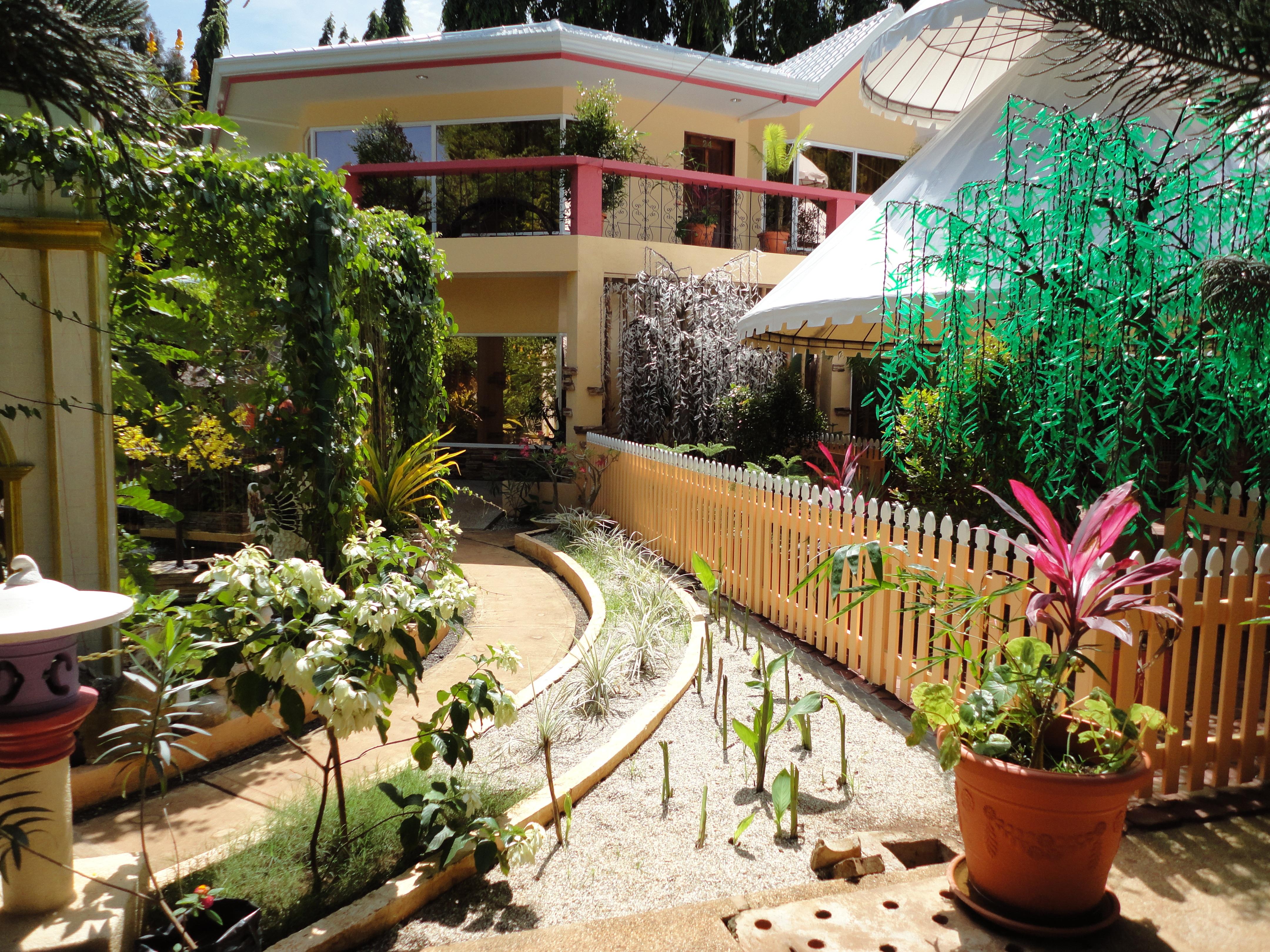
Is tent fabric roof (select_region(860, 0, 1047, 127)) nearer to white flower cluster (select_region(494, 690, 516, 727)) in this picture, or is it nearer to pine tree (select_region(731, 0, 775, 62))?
white flower cluster (select_region(494, 690, 516, 727))

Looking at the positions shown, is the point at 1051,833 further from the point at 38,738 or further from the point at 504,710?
the point at 38,738

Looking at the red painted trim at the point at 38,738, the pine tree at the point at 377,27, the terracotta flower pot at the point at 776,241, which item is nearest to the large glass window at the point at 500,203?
the terracotta flower pot at the point at 776,241

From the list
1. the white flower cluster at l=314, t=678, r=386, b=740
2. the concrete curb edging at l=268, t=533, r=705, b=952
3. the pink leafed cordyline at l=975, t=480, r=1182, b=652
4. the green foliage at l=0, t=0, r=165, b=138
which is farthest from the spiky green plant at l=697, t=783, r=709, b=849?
the green foliage at l=0, t=0, r=165, b=138

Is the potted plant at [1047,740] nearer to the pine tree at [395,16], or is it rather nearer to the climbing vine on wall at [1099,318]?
the climbing vine on wall at [1099,318]

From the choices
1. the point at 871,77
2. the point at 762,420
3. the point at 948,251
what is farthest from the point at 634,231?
the point at 948,251

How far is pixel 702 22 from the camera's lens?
76.1 feet

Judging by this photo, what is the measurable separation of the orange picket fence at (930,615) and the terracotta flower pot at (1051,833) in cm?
50

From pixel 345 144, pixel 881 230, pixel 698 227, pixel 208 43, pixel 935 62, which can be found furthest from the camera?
pixel 208 43

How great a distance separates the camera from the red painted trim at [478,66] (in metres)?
12.4

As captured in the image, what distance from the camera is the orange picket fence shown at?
3.66 metres

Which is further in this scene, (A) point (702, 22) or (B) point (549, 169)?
(A) point (702, 22)

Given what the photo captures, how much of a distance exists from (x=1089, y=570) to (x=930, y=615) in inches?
76.5

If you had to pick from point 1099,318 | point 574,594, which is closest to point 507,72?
Answer: point 574,594

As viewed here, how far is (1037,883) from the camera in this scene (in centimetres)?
271
